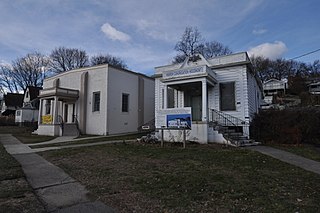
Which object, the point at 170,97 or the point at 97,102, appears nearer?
the point at 170,97

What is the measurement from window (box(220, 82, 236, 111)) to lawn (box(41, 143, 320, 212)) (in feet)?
18.0

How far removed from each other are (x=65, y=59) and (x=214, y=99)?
39.1 meters

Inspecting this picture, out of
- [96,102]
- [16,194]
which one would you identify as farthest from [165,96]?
[16,194]

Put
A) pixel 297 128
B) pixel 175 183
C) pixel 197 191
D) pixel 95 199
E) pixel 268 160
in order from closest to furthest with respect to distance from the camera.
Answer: pixel 95 199 < pixel 197 191 < pixel 175 183 < pixel 268 160 < pixel 297 128

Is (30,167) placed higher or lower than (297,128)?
lower

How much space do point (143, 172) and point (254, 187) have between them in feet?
9.55

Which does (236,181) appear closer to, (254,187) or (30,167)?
(254,187)

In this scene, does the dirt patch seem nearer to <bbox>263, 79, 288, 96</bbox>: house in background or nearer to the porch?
the porch

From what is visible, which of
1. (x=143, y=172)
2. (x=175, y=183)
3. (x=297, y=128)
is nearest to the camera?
(x=175, y=183)

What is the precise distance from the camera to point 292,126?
12414mm

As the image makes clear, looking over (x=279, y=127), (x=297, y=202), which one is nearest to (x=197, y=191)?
(x=297, y=202)

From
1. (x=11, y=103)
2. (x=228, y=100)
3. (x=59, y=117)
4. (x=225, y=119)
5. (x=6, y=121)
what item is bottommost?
(x=6, y=121)

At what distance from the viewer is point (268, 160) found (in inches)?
306

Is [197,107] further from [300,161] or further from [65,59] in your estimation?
[65,59]
